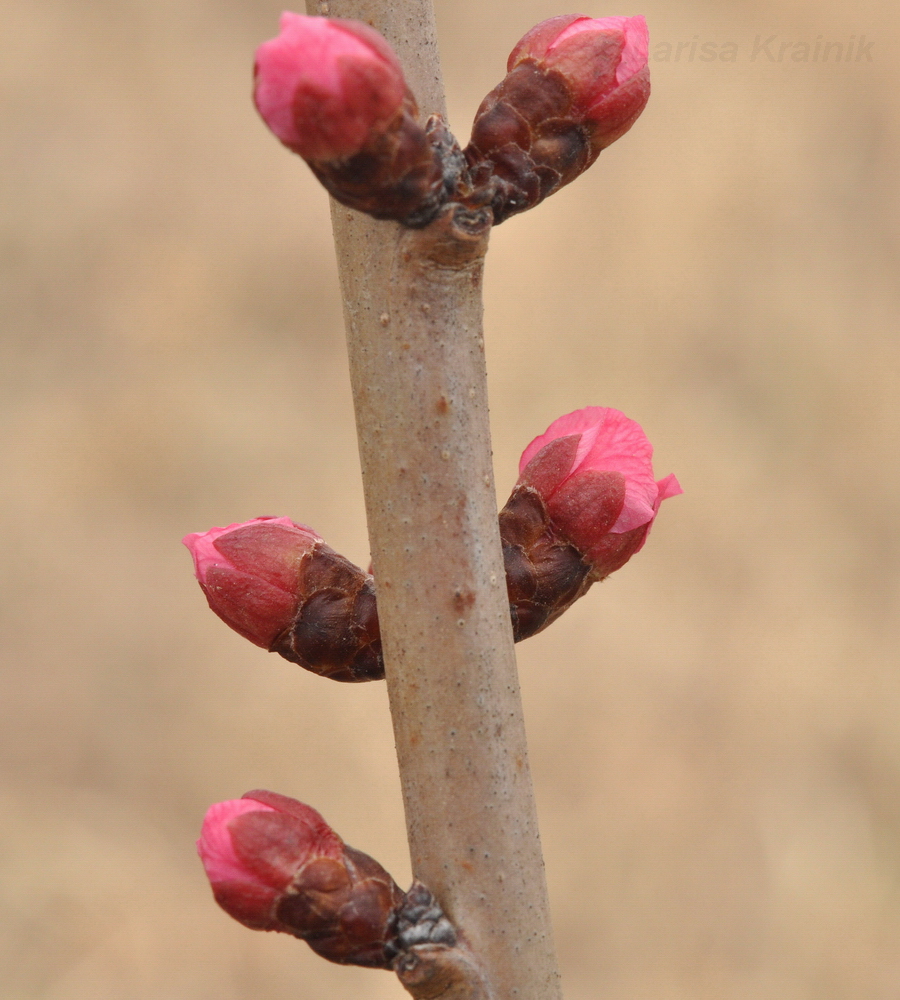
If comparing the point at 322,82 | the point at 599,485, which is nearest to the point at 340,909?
the point at 599,485

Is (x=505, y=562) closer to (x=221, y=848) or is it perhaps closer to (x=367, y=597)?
(x=367, y=597)

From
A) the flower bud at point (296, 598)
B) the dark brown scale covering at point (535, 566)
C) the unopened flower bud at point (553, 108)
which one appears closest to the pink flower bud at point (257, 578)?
the flower bud at point (296, 598)

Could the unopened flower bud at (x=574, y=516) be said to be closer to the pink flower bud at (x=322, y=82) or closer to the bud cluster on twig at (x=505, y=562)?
the bud cluster on twig at (x=505, y=562)

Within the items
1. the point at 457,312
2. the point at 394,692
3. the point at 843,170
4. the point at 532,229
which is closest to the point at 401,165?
the point at 457,312

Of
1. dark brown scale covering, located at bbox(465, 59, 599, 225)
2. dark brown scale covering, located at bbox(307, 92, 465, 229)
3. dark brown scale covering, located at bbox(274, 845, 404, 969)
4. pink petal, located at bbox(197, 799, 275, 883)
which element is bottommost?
dark brown scale covering, located at bbox(274, 845, 404, 969)

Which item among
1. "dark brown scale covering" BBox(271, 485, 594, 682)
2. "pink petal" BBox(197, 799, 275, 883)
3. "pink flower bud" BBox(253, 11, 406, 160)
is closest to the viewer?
"pink flower bud" BBox(253, 11, 406, 160)

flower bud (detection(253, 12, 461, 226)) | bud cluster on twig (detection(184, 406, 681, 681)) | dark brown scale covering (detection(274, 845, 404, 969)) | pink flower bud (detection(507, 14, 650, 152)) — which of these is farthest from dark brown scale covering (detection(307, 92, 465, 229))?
dark brown scale covering (detection(274, 845, 404, 969))

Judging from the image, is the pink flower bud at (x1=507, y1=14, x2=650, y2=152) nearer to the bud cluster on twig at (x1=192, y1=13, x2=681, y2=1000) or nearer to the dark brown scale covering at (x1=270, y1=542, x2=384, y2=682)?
the bud cluster on twig at (x1=192, y1=13, x2=681, y2=1000)
